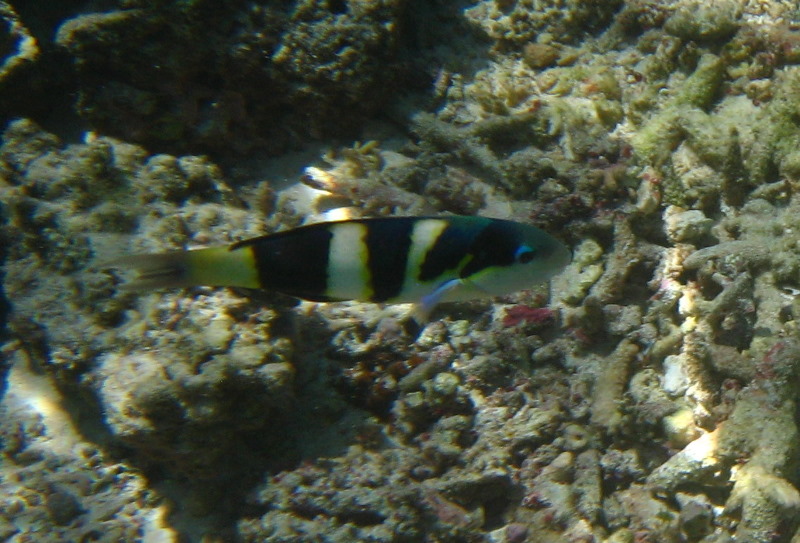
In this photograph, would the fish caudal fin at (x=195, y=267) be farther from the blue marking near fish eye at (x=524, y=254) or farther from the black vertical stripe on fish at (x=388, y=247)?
the blue marking near fish eye at (x=524, y=254)

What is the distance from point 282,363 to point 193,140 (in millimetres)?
2058

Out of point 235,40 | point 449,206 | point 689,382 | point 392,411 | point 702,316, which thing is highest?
point 235,40

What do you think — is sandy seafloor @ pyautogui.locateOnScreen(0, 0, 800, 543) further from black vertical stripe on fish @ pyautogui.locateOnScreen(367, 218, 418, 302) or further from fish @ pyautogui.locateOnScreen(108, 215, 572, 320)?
black vertical stripe on fish @ pyautogui.locateOnScreen(367, 218, 418, 302)

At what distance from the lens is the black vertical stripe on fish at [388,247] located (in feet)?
6.55

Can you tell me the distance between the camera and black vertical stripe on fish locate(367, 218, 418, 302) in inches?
78.5

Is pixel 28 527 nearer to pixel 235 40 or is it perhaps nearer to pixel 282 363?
pixel 282 363

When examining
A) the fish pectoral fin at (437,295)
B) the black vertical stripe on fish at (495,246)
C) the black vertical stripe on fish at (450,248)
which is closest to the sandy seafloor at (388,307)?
the fish pectoral fin at (437,295)

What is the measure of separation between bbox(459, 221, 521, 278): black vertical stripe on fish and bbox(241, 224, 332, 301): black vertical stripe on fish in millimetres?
498

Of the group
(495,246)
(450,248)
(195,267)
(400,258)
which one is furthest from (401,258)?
(195,267)

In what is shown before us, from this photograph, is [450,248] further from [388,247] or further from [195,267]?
[195,267]

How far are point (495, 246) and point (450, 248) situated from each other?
0.15 m

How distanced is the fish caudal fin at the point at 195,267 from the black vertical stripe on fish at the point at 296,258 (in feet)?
0.13

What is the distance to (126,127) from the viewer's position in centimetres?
410

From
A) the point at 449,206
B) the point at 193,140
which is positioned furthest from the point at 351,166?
the point at 193,140
